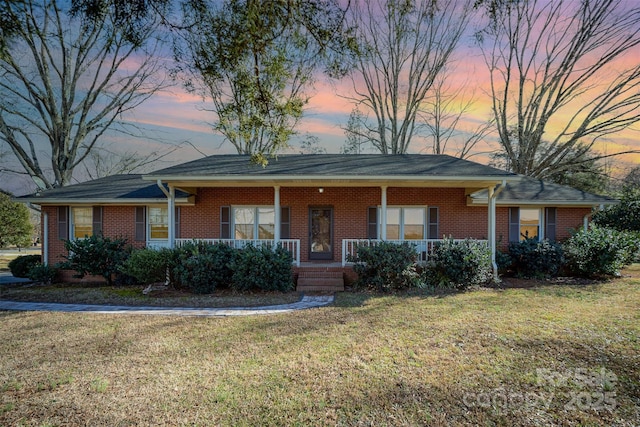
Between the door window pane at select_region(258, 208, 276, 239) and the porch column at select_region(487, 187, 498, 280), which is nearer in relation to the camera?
the porch column at select_region(487, 187, 498, 280)

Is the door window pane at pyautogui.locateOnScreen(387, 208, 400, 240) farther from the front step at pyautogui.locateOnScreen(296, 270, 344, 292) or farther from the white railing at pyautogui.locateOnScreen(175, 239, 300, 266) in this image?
the white railing at pyautogui.locateOnScreen(175, 239, 300, 266)

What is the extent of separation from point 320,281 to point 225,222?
15.0 feet

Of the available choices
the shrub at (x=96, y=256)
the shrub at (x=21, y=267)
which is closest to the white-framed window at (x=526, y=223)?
the shrub at (x=96, y=256)

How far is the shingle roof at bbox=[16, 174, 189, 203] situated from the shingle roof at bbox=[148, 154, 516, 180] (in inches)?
64.5

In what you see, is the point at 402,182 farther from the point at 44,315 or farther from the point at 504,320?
the point at 44,315

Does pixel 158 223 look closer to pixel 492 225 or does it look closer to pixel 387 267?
pixel 387 267

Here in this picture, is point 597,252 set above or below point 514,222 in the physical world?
below

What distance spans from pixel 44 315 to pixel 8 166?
16.7m

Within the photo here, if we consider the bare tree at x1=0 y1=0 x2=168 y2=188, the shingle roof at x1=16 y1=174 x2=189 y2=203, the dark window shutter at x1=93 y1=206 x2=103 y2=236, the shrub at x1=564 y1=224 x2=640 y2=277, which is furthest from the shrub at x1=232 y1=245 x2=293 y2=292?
the bare tree at x1=0 y1=0 x2=168 y2=188

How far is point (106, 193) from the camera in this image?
12164mm

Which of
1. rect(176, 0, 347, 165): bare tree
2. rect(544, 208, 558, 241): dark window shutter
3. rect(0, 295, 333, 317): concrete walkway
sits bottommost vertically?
rect(0, 295, 333, 317): concrete walkway

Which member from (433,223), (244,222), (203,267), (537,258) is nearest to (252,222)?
(244,222)

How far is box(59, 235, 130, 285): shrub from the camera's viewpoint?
33.3 ft

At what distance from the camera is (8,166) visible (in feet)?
59.6
